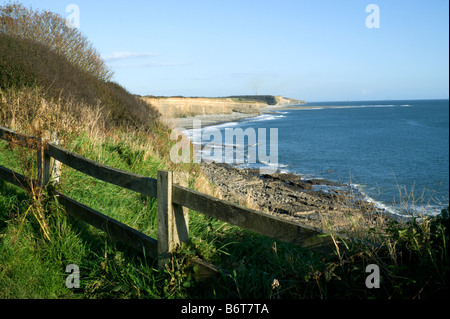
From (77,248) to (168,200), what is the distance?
1.44m

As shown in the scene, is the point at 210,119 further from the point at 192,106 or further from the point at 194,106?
the point at 194,106

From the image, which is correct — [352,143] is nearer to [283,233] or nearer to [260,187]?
[260,187]

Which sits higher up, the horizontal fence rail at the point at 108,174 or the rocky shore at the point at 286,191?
the horizontal fence rail at the point at 108,174

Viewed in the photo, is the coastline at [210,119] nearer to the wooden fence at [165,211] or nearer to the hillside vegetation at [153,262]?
the hillside vegetation at [153,262]

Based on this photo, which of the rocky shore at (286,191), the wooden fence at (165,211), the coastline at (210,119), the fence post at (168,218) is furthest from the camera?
the coastline at (210,119)

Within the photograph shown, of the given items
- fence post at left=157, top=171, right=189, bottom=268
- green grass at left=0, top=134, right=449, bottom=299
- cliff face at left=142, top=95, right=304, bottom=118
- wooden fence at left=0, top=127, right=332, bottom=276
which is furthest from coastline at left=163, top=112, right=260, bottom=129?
fence post at left=157, top=171, right=189, bottom=268

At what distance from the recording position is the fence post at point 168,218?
12.3 feet

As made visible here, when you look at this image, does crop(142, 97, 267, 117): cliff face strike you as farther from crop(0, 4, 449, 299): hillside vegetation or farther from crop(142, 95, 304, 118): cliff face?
crop(0, 4, 449, 299): hillside vegetation

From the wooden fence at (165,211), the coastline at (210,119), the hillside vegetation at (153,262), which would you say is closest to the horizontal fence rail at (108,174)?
the wooden fence at (165,211)

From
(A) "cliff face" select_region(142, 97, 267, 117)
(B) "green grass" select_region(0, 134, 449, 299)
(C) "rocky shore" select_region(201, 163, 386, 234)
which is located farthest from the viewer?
(A) "cliff face" select_region(142, 97, 267, 117)

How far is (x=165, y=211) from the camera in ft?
12.3

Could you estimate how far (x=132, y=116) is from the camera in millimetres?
15180

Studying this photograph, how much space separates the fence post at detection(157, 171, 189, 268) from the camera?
3740 millimetres

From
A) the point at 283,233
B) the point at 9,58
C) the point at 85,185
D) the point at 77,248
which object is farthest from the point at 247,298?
the point at 9,58
